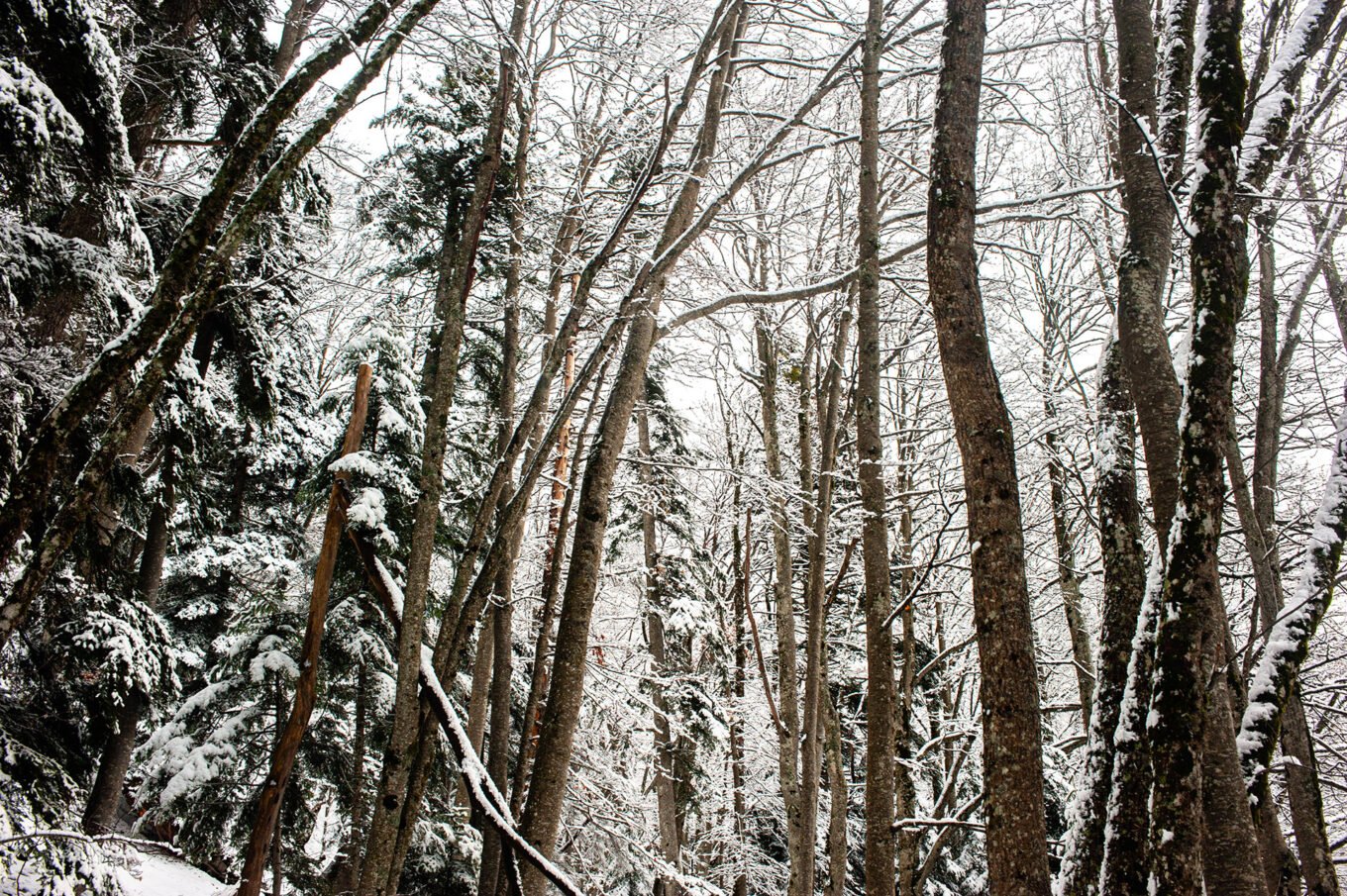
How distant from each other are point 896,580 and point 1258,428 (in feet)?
27.0

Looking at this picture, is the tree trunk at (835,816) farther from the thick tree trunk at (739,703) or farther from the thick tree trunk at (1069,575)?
the thick tree trunk at (1069,575)

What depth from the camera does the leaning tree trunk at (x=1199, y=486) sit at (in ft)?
7.73

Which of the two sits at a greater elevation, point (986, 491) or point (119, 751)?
point (986, 491)

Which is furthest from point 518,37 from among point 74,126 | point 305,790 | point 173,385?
point 305,790

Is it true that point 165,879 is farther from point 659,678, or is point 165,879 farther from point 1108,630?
point 1108,630

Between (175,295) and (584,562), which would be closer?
(175,295)

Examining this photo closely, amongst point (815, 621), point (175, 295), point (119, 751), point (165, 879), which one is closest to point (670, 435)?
point (815, 621)

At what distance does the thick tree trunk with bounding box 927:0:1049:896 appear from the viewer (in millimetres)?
2604

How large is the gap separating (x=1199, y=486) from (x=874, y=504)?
2.82 meters

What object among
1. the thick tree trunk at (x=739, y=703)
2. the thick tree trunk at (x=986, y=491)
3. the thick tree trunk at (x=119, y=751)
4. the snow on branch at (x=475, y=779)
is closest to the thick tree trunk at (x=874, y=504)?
the thick tree trunk at (x=986, y=491)

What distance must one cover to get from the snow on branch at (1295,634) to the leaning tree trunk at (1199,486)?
5.57ft

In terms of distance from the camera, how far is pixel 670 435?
13.5m

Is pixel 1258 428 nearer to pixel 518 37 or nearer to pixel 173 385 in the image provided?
pixel 518 37

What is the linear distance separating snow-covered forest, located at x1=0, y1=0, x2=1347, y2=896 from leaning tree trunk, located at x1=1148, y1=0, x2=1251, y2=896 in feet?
0.05
